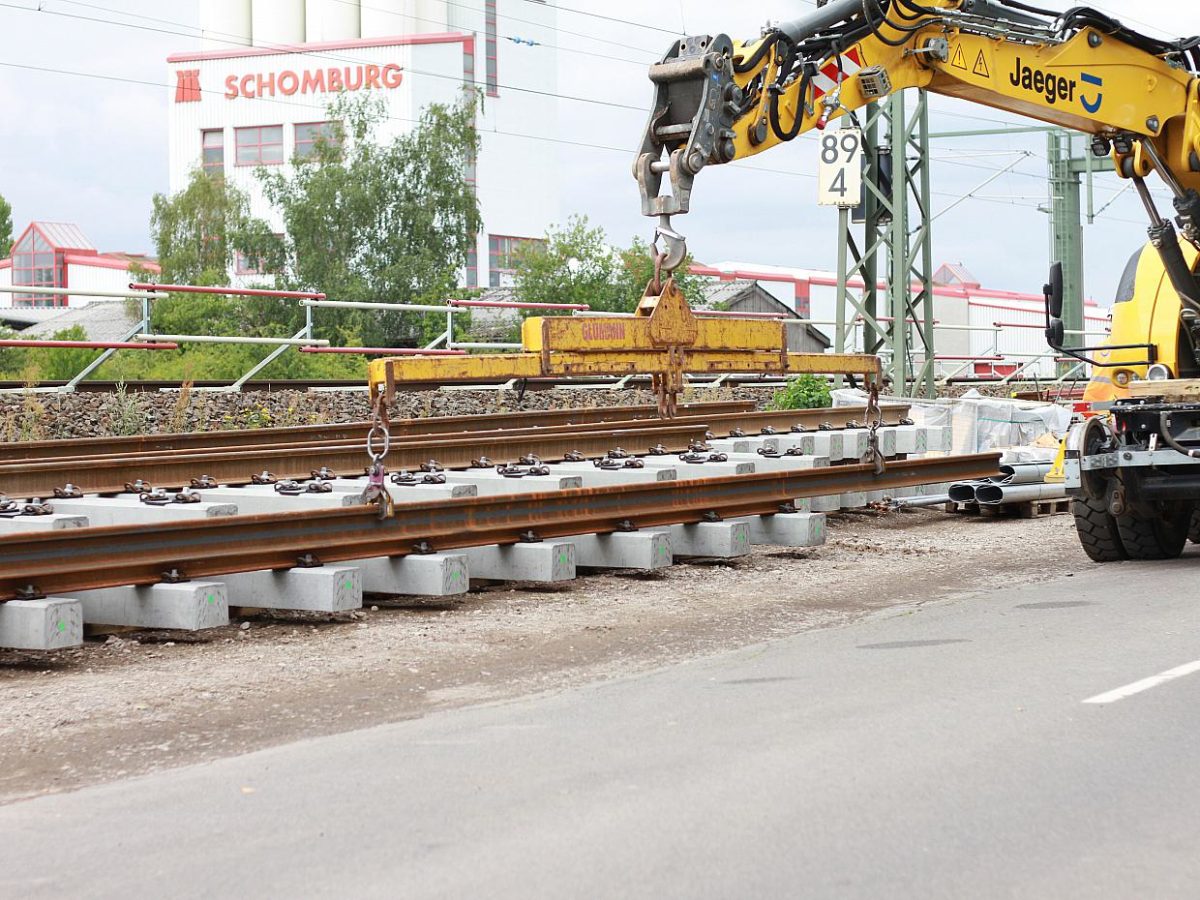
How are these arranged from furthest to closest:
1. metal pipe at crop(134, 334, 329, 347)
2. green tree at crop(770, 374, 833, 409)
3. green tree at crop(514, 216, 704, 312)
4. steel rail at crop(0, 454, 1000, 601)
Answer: green tree at crop(514, 216, 704, 312) < green tree at crop(770, 374, 833, 409) < metal pipe at crop(134, 334, 329, 347) < steel rail at crop(0, 454, 1000, 601)

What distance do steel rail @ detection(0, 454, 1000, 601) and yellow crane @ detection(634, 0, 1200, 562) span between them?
1.92 meters

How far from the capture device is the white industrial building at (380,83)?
81.8m

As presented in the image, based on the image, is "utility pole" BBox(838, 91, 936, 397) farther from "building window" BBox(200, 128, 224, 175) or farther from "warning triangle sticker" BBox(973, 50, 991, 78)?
"building window" BBox(200, 128, 224, 175)

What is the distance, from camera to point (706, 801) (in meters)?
5.59

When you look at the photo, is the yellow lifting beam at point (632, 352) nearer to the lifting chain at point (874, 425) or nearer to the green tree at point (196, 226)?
the lifting chain at point (874, 425)

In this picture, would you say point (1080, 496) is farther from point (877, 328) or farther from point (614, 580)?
point (877, 328)

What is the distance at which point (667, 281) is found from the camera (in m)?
12.1

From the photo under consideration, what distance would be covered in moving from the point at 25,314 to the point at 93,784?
65696 millimetres

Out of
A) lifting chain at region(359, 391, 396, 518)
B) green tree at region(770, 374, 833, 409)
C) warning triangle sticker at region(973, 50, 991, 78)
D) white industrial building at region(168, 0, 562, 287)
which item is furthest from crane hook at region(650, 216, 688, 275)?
white industrial building at region(168, 0, 562, 287)

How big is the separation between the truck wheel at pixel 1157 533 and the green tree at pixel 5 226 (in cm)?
9443

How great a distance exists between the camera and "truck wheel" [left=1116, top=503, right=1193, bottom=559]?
12961mm

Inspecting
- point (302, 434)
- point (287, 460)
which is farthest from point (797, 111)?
point (302, 434)

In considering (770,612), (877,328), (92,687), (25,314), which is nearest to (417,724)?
(92,687)

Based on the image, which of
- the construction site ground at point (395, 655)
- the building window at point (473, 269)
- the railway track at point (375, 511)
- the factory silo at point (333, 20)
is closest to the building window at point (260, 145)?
the factory silo at point (333, 20)
